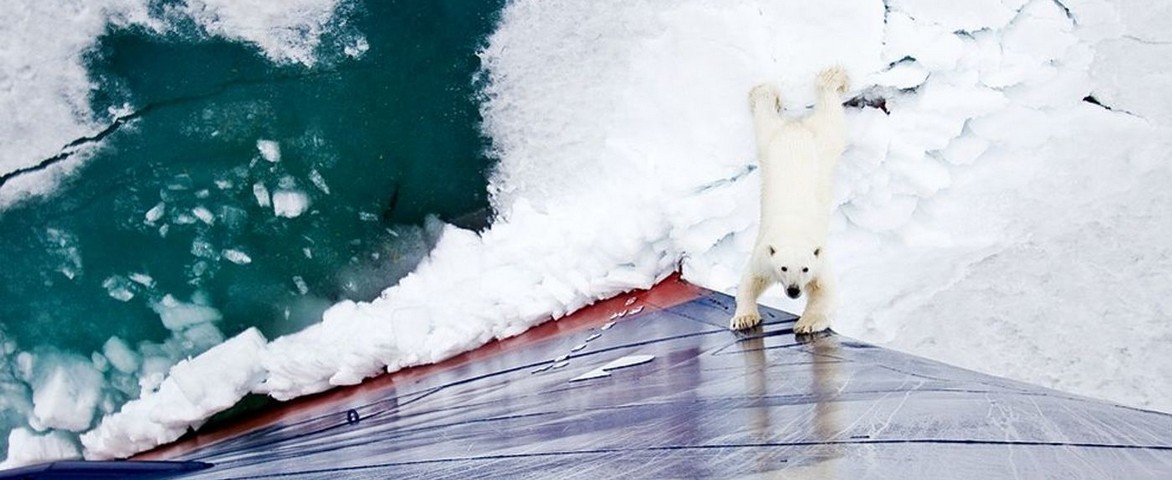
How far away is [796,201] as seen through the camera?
4.80ft

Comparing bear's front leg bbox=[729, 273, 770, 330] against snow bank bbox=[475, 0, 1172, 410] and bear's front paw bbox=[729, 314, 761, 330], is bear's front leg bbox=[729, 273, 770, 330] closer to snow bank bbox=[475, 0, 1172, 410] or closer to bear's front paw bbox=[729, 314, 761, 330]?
bear's front paw bbox=[729, 314, 761, 330]

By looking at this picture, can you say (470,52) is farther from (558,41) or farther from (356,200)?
(356,200)

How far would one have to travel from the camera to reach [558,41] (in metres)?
1.80

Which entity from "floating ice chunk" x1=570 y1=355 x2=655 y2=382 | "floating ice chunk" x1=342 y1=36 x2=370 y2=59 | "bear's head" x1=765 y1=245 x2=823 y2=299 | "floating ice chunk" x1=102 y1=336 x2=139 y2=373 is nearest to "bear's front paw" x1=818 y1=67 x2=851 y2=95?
"bear's head" x1=765 y1=245 x2=823 y2=299

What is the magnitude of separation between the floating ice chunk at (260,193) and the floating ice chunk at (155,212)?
17 centimetres

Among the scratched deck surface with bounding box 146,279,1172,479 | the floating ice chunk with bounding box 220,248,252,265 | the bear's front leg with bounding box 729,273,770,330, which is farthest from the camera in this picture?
the floating ice chunk with bounding box 220,248,252,265

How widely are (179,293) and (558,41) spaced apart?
882 millimetres

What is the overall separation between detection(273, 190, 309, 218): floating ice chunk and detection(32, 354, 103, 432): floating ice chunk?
1.48 feet

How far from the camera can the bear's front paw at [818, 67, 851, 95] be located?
63.5 inches

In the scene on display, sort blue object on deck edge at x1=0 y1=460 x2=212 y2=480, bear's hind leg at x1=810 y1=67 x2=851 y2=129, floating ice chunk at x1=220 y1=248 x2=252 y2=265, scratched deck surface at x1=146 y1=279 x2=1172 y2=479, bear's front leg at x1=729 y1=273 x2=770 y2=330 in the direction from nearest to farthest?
scratched deck surface at x1=146 y1=279 x2=1172 y2=479 → blue object on deck edge at x1=0 y1=460 x2=212 y2=480 → bear's front leg at x1=729 y1=273 x2=770 y2=330 → bear's hind leg at x1=810 y1=67 x2=851 y2=129 → floating ice chunk at x1=220 y1=248 x2=252 y2=265

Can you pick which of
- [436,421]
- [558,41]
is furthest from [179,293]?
[558,41]

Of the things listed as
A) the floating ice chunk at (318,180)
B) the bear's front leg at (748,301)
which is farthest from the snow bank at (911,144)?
the floating ice chunk at (318,180)

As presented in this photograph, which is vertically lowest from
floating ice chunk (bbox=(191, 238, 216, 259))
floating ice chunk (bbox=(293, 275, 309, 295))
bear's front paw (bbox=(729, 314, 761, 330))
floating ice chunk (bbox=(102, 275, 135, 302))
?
bear's front paw (bbox=(729, 314, 761, 330))

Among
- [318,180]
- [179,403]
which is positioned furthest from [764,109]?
[179,403]
